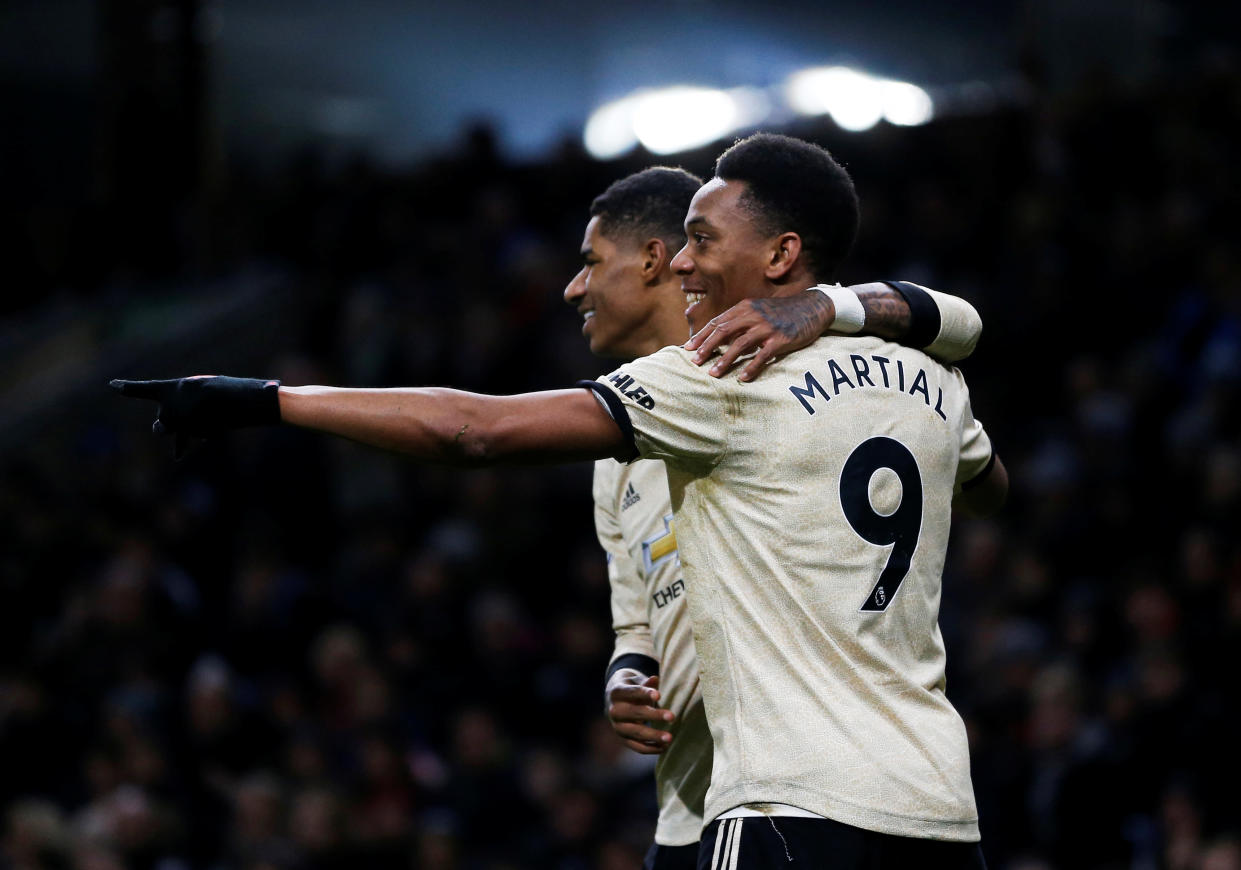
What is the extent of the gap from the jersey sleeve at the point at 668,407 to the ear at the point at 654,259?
108cm

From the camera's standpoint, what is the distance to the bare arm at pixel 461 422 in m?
2.48

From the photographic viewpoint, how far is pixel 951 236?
8.88m

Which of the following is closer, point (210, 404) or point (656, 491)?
point (210, 404)

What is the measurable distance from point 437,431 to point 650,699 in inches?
35.0

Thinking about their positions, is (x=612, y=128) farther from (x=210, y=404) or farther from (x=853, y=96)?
(x=210, y=404)

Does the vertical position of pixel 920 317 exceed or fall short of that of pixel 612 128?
it falls short

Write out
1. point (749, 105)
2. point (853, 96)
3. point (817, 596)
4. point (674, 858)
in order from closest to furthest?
point (817, 596) → point (674, 858) → point (853, 96) → point (749, 105)

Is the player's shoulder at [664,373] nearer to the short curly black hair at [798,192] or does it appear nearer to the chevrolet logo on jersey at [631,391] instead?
the chevrolet logo on jersey at [631,391]

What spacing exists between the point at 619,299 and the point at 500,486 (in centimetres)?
578

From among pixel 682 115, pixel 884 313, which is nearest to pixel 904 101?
pixel 682 115

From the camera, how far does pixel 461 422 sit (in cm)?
250

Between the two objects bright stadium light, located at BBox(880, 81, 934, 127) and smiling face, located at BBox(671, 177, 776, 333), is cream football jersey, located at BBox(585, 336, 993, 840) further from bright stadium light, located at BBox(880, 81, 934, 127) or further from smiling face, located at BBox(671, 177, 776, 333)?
bright stadium light, located at BBox(880, 81, 934, 127)

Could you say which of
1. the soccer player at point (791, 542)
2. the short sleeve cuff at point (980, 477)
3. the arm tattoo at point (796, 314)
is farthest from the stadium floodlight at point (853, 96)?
the soccer player at point (791, 542)

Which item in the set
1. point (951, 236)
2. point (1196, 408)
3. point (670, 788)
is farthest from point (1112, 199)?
point (670, 788)
